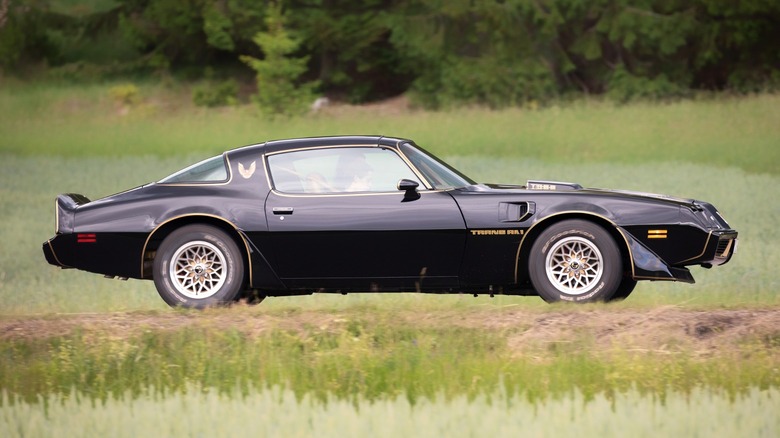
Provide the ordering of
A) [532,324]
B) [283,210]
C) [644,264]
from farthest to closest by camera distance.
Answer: [283,210]
[644,264]
[532,324]

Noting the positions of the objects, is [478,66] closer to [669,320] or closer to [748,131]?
[748,131]

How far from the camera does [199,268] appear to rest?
10641 mm

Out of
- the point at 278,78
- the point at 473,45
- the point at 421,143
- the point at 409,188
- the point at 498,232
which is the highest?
the point at 473,45

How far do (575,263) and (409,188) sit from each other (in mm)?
1398

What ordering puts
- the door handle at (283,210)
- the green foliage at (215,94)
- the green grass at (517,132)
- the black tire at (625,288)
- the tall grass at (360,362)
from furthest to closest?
the green foliage at (215,94)
the green grass at (517,132)
the black tire at (625,288)
the door handle at (283,210)
the tall grass at (360,362)

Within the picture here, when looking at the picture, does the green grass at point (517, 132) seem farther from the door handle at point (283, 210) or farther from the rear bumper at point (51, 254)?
the rear bumper at point (51, 254)

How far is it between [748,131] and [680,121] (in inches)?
77.0

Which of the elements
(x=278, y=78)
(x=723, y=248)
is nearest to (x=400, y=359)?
(x=723, y=248)

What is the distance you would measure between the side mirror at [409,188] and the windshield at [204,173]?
1522 mm

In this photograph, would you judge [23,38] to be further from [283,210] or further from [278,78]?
[283,210]

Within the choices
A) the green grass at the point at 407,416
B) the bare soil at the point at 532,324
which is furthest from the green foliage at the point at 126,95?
the green grass at the point at 407,416

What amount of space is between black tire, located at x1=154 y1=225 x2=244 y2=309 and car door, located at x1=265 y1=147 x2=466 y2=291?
37 centimetres

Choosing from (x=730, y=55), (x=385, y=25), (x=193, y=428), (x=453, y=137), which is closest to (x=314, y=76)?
(x=385, y=25)

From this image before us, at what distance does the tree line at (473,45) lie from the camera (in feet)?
147
